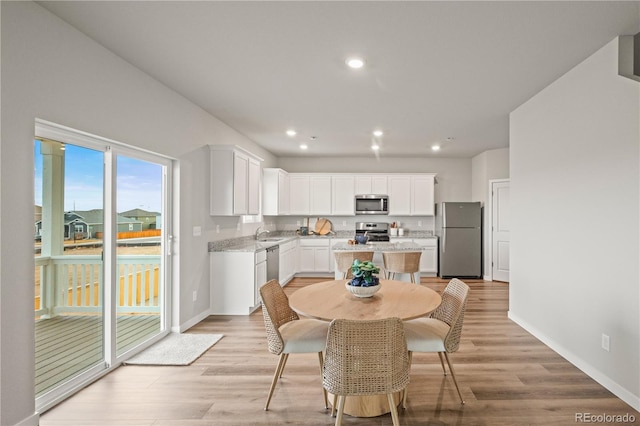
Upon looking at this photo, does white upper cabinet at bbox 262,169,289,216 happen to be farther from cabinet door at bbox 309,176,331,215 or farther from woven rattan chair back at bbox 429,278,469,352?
woven rattan chair back at bbox 429,278,469,352

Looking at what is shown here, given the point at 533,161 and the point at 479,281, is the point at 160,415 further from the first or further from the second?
the point at 479,281

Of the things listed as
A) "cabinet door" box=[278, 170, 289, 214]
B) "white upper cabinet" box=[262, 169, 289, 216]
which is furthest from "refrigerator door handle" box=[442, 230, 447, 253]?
"white upper cabinet" box=[262, 169, 289, 216]

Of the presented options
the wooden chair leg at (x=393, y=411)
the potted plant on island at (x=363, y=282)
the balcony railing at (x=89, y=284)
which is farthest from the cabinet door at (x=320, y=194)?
the wooden chair leg at (x=393, y=411)

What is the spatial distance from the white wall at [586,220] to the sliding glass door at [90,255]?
13.2ft

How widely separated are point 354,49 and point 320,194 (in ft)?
16.6

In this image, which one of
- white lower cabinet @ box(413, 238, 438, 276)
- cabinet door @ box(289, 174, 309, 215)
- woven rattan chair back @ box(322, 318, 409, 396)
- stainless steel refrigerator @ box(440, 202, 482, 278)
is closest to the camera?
woven rattan chair back @ box(322, 318, 409, 396)

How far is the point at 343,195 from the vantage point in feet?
25.4

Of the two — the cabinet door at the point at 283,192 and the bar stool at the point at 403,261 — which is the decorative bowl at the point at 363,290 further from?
the cabinet door at the point at 283,192

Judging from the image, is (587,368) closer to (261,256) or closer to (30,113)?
(261,256)

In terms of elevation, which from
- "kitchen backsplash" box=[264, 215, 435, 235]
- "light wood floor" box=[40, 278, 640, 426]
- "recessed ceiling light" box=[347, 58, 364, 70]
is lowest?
"light wood floor" box=[40, 278, 640, 426]

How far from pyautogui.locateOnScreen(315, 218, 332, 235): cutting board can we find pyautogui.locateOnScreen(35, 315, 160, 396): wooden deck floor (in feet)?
16.6

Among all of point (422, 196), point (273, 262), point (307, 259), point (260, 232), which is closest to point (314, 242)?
point (307, 259)

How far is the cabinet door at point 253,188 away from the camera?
208 inches

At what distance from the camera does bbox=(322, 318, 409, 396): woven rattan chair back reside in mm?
1800
